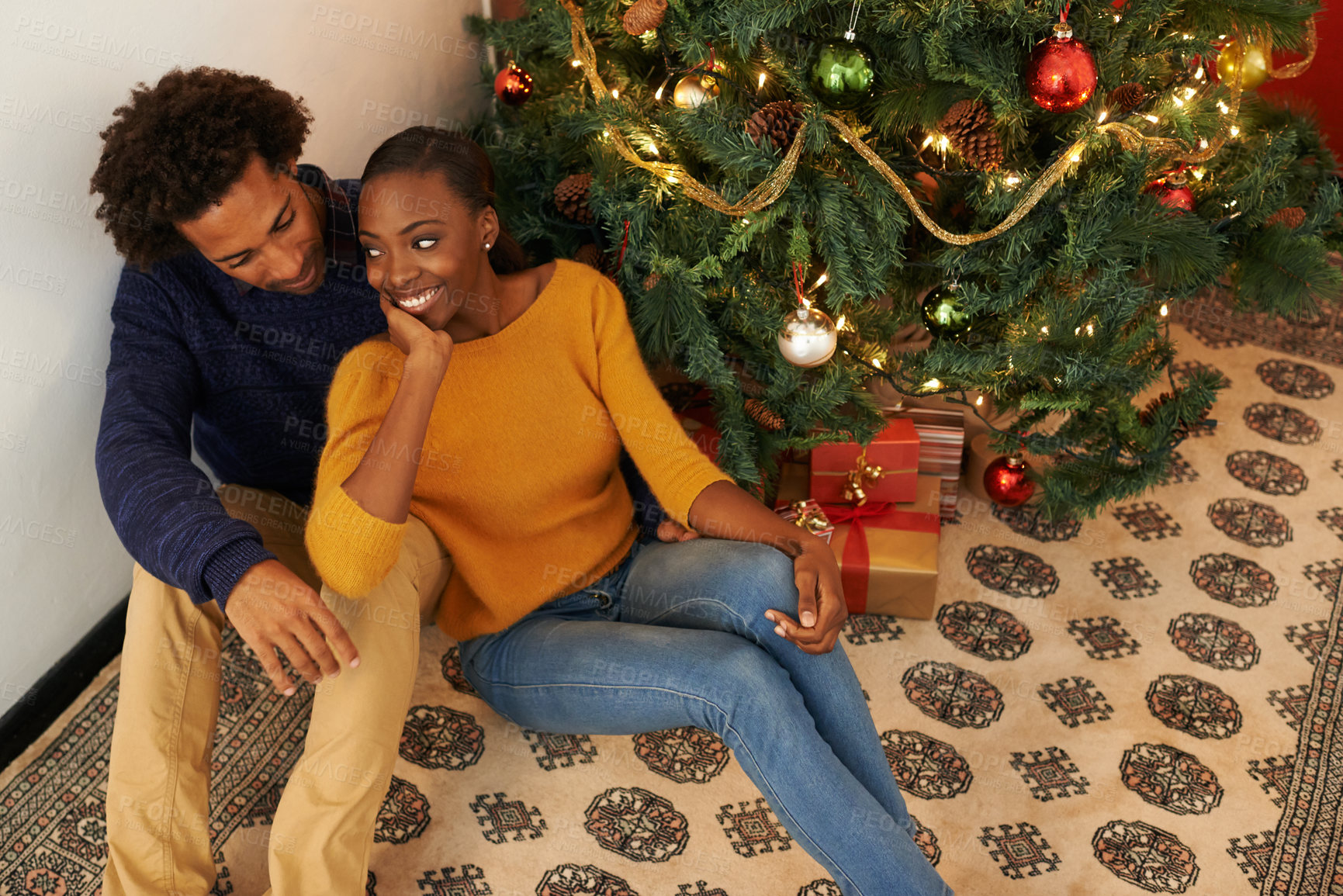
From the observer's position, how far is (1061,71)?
1.15 metres

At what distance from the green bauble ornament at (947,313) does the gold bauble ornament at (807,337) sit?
169 mm

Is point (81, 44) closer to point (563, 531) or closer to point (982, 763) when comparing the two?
point (563, 531)

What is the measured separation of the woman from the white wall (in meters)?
0.43

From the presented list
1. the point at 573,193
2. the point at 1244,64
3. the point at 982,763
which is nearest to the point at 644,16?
the point at 573,193

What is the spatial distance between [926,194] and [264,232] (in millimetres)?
927

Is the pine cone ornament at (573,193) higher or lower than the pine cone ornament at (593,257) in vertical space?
higher

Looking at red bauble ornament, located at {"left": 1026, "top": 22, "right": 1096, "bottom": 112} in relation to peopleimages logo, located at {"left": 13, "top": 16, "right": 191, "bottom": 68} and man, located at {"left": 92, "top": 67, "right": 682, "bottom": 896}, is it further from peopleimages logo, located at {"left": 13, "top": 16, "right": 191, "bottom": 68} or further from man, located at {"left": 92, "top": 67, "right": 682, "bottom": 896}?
peopleimages logo, located at {"left": 13, "top": 16, "right": 191, "bottom": 68}

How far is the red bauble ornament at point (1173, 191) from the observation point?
1522 millimetres

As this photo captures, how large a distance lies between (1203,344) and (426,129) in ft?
6.62

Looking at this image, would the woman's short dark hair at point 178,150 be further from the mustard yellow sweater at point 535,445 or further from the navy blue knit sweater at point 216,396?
the mustard yellow sweater at point 535,445

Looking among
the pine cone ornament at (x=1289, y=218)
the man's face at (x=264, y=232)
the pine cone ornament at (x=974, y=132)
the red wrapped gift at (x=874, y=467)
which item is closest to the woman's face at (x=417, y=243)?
the man's face at (x=264, y=232)

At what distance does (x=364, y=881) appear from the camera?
120 centimetres

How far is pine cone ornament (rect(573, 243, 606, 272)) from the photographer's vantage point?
1.69 m

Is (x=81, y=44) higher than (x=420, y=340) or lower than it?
higher
